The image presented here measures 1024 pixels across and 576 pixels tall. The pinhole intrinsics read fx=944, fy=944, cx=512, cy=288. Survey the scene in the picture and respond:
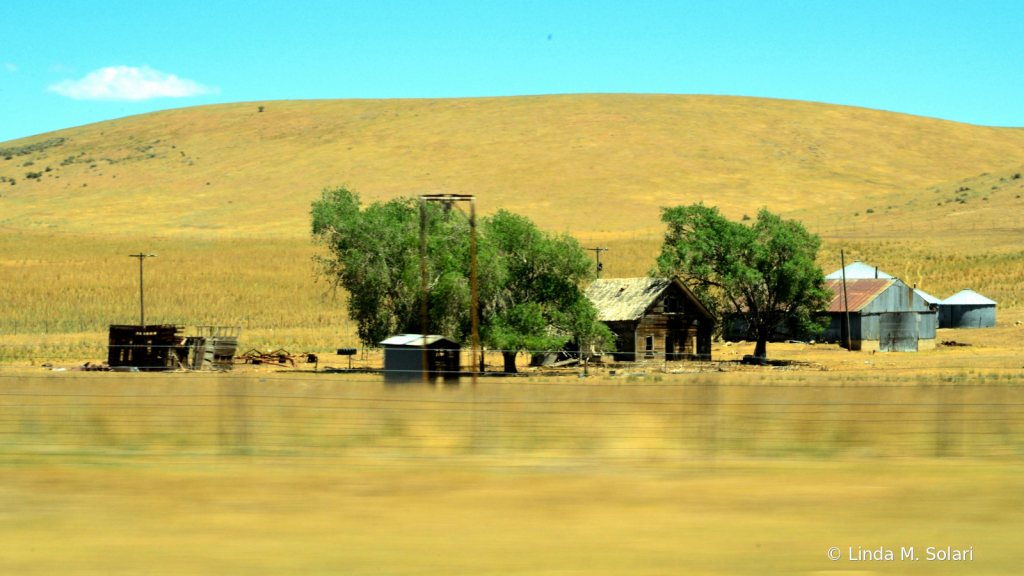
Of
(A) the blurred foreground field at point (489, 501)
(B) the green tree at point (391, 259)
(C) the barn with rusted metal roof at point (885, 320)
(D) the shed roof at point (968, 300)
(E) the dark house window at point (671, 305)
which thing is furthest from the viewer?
(D) the shed roof at point (968, 300)

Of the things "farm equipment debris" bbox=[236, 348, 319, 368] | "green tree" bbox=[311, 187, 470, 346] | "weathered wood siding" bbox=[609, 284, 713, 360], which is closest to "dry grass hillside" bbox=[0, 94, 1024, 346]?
"farm equipment debris" bbox=[236, 348, 319, 368]

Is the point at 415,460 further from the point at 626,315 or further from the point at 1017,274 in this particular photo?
the point at 1017,274

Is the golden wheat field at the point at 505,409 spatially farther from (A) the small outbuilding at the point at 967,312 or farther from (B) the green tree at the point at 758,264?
(B) the green tree at the point at 758,264

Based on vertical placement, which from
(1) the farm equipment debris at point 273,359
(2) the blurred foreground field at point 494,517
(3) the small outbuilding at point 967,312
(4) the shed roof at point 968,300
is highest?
(4) the shed roof at point 968,300

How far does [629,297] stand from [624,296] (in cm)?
41

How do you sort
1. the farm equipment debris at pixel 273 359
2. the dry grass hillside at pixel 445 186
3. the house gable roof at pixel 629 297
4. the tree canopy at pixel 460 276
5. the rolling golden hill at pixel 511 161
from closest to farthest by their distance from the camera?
1. the tree canopy at pixel 460 276
2. the farm equipment debris at pixel 273 359
3. the house gable roof at pixel 629 297
4. the dry grass hillside at pixel 445 186
5. the rolling golden hill at pixel 511 161

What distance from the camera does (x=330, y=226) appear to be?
44.5 m

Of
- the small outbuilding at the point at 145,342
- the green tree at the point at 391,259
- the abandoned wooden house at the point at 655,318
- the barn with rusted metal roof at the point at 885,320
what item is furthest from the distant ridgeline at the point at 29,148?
the barn with rusted metal roof at the point at 885,320

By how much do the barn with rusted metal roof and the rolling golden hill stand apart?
44274 mm

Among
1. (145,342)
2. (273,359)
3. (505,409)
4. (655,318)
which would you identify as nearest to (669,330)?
(655,318)

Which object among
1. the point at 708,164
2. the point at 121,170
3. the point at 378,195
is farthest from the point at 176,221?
the point at 708,164

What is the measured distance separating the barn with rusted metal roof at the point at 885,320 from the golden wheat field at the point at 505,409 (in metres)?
3.11

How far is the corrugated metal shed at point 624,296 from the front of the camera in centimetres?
4819

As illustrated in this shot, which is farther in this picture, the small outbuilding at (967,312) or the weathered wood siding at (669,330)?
the small outbuilding at (967,312)
